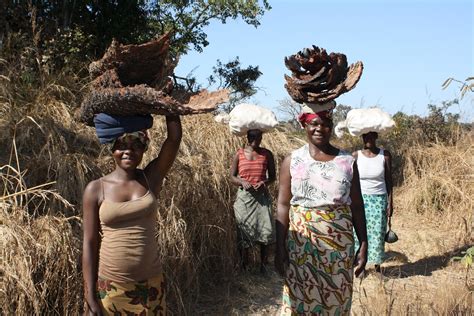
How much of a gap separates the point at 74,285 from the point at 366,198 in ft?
10.3

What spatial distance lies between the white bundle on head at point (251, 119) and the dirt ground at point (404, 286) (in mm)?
1466

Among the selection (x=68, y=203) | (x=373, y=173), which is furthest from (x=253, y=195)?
(x=68, y=203)

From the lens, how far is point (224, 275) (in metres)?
4.88

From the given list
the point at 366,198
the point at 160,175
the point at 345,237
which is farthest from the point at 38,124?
the point at 366,198

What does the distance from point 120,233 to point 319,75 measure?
4.58 ft

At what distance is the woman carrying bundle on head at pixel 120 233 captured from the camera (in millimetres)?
2275

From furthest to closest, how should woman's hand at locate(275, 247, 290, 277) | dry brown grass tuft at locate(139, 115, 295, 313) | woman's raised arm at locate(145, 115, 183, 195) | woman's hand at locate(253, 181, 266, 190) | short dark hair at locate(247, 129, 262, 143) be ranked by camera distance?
1. short dark hair at locate(247, 129, 262, 143)
2. woman's hand at locate(253, 181, 266, 190)
3. dry brown grass tuft at locate(139, 115, 295, 313)
4. woman's hand at locate(275, 247, 290, 277)
5. woman's raised arm at locate(145, 115, 183, 195)

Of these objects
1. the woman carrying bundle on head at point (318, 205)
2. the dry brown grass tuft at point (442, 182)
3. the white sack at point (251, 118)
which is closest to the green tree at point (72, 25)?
the white sack at point (251, 118)

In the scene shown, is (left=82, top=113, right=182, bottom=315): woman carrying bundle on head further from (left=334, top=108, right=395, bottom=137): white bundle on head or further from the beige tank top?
(left=334, top=108, right=395, bottom=137): white bundle on head

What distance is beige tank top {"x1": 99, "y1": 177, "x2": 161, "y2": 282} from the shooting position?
2266 millimetres

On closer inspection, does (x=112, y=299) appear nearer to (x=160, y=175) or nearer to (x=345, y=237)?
(x=160, y=175)

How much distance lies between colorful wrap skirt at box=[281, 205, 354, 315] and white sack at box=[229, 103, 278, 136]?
2.26 m

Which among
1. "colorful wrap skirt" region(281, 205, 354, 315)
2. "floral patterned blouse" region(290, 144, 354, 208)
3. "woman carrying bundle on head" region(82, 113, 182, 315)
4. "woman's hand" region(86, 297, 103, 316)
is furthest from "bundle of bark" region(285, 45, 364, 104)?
"woman's hand" region(86, 297, 103, 316)

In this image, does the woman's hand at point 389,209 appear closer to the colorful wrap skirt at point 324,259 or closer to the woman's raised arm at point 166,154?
the colorful wrap skirt at point 324,259
